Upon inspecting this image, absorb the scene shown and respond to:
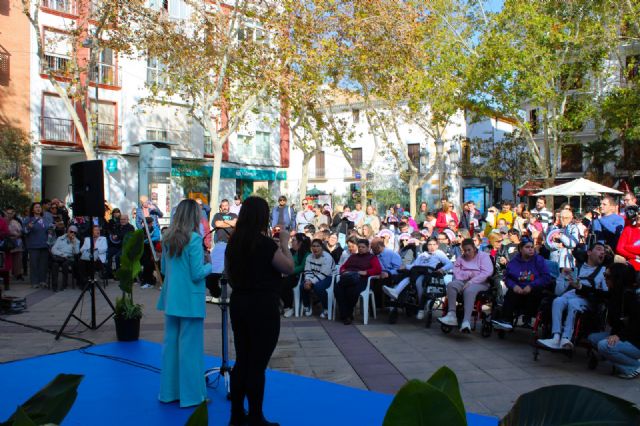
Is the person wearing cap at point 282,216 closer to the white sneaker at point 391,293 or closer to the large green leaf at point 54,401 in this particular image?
the white sneaker at point 391,293

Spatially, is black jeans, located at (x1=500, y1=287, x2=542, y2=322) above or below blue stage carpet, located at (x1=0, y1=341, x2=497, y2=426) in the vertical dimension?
above

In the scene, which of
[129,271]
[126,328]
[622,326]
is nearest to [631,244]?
[622,326]

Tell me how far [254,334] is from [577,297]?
4129 millimetres

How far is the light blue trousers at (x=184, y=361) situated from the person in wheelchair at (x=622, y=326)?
3906 mm

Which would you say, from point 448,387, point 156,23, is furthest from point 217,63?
point 448,387

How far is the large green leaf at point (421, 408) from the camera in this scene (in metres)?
0.87

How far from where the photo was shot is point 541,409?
0.93 meters

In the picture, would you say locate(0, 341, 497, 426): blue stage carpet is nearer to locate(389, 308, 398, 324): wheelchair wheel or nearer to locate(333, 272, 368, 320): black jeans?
locate(333, 272, 368, 320): black jeans

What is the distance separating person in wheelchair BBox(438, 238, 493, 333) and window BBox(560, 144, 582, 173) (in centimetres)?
2824

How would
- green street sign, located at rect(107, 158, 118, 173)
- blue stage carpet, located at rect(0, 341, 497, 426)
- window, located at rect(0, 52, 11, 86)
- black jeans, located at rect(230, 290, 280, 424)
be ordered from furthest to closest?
green street sign, located at rect(107, 158, 118, 173) → window, located at rect(0, 52, 11, 86) → blue stage carpet, located at rect(0, 341, 497, 426) → black jeans, located at rect(230, 290, 280, 424)

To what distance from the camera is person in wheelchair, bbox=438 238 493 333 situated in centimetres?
740

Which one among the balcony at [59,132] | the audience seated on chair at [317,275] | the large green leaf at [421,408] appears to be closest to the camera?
the large green leaf at [421,408]

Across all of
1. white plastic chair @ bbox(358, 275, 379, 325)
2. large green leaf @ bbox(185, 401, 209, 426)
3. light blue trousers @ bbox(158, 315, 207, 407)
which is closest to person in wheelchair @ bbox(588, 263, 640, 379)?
white plastic chair @ bbox(358, 275, 379, 325)

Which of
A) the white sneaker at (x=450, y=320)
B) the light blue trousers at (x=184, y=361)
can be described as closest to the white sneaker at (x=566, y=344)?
the white sneaker at (x=450, y=320)
